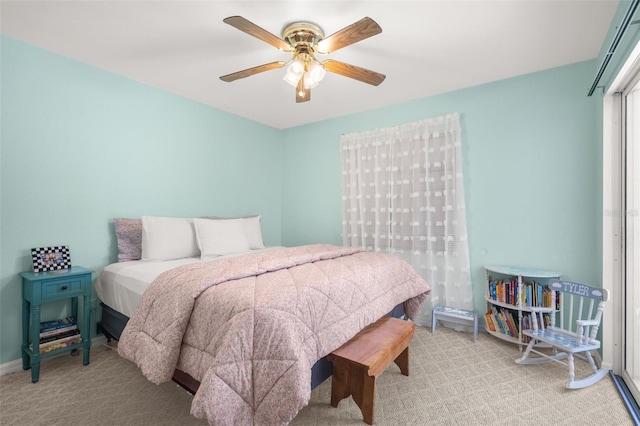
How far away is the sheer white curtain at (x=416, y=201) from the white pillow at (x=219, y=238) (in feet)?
4.44

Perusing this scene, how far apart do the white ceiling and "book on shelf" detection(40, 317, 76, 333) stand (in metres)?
2.19

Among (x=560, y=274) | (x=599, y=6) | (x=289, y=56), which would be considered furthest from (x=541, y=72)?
(x=289, y=56)

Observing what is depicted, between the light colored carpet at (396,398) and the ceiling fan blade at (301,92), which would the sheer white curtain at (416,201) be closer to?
the light colored carpet at (396,398)

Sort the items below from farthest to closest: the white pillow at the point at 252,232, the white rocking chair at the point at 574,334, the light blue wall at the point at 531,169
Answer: the white pillow at the point at 252,232 < the light blue wall at the point at 531,169 < the white rocking chair at the point at 574,334

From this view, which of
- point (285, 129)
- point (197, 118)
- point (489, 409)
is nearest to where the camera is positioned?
point (489, 409)

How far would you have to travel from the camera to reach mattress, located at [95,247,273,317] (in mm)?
2129

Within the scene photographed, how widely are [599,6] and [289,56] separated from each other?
2.13 m

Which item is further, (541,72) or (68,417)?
(541,72)

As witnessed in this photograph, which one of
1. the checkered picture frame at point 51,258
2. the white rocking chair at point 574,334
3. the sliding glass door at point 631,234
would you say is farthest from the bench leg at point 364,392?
the checkered picture frame at point 51,258

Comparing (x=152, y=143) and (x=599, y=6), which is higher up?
(x=599, y=6)

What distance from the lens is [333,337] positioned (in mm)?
1644

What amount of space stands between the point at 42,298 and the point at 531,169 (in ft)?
13.7

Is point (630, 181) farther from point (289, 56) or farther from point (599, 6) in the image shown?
point (289, 56)

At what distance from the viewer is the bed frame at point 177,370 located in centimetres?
167
